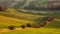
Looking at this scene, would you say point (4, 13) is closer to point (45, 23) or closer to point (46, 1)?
point (45, 23)

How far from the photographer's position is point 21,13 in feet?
63.2

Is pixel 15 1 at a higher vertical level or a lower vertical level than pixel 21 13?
higher

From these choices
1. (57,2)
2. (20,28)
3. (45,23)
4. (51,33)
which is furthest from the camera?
(57,2)

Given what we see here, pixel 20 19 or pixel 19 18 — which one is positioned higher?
pixel 19 18

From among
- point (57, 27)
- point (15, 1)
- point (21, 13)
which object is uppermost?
point (15, 1)

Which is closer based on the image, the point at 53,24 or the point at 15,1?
the point at 53,24

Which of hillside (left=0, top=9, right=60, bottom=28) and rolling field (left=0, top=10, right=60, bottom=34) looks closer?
rolling field (left=0, top=10, right=60, bottom=34)

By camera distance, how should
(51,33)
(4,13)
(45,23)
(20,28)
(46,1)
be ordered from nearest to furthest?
(51,33) < (20,28) < (45,23) < (4,13) < (46,1)

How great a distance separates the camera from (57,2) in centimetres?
2412

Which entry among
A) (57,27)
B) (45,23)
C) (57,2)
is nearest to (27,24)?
(45,23)

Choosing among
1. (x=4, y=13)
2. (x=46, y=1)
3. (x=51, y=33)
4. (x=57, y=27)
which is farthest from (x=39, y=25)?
(x=46, y=1)

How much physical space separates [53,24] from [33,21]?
7.54 feet

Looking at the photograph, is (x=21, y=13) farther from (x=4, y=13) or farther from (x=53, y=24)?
(x=53, y=24)

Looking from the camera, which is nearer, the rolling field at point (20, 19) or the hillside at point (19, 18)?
the rolling field at point (20, 19)
